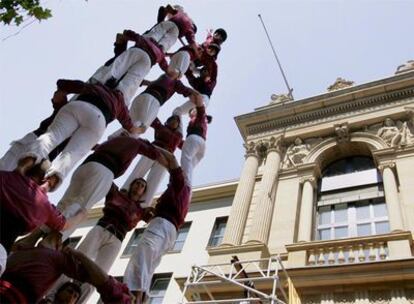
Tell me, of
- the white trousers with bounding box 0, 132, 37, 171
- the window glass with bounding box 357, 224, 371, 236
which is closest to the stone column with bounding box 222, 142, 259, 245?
the window glass with bounding box 357, 224, 371, 236

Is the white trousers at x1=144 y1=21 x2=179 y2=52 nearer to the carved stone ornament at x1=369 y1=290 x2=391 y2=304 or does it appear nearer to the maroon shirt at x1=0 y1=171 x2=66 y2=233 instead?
the maroon shirt at x1=0 y1=171 x2=66 y2=233

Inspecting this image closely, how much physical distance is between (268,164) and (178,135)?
32.5ft

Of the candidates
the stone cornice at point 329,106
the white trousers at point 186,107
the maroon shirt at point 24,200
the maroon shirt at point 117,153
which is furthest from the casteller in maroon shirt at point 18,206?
the stone cornice at point 329,106

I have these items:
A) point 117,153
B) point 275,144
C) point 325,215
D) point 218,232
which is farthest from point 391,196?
point 117,153

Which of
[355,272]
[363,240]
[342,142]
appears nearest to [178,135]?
[355,272]

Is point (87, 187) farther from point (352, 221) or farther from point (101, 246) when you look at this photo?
point (352, 221)

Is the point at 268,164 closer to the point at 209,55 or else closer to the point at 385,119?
the point at 385,119

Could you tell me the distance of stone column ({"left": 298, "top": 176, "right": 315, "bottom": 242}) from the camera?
13.4 metres

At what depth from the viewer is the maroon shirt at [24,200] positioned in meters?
3.30

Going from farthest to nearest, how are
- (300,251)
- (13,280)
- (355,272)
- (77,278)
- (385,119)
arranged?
(385,119), (300,251), (355,272), (77,278), (13,280)

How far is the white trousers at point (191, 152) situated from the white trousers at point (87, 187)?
2.22 m

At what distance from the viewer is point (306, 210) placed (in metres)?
14.2

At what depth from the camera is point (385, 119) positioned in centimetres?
1662

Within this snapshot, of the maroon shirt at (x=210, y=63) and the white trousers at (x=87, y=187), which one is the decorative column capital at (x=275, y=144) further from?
the white trousers at (x=87, y=187)
